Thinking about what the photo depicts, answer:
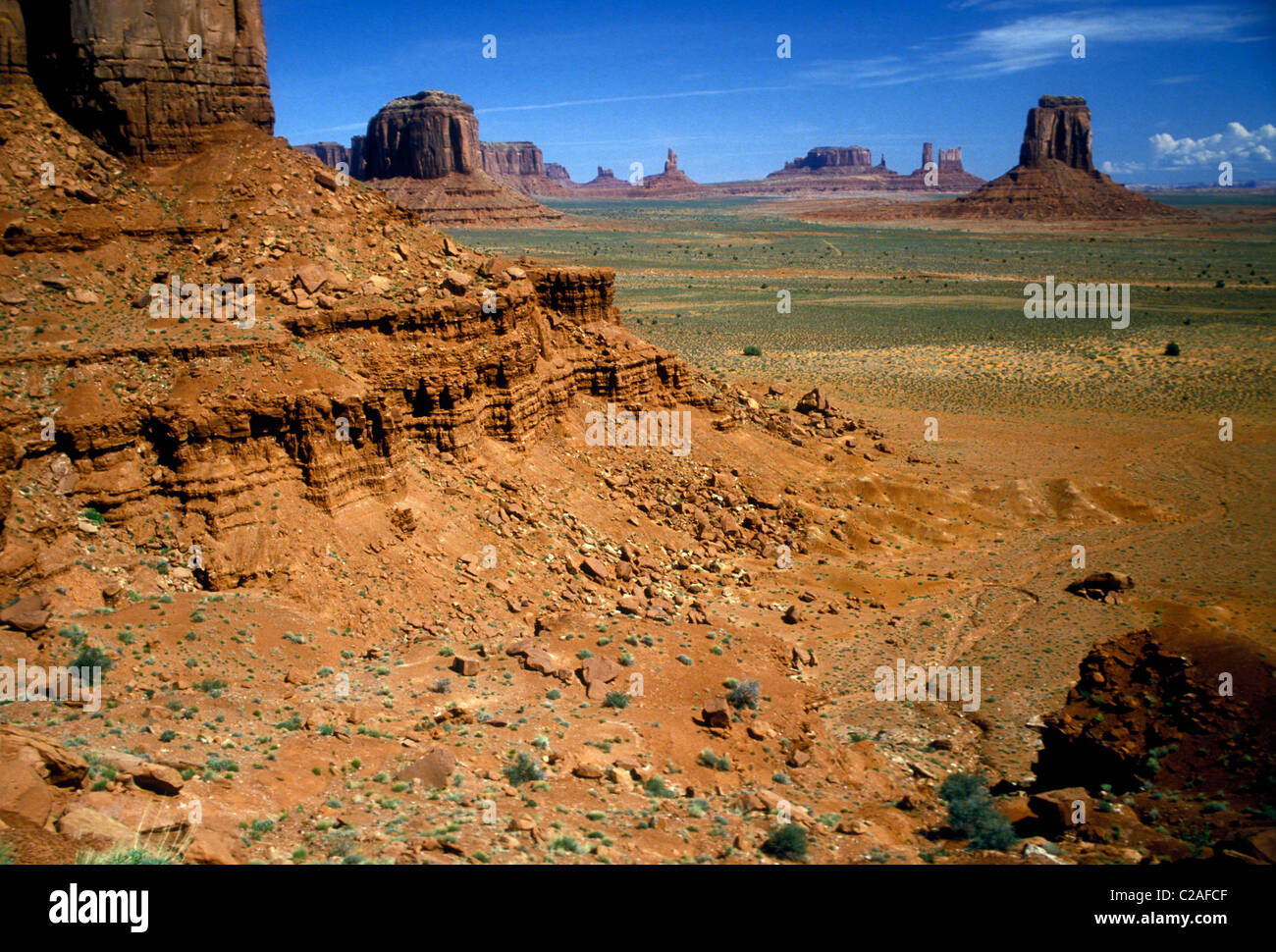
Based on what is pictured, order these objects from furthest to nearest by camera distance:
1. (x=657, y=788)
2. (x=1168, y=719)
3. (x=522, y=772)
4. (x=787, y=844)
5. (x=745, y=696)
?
(x=745, y=696), (x=1168, y=719), (x=657, y=788), (x=522, y=772), (x=787, y=844)

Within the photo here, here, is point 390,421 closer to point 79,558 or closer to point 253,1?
point 79,558

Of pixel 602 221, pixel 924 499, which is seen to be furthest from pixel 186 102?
pixel 602 221

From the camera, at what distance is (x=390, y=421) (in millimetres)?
18125

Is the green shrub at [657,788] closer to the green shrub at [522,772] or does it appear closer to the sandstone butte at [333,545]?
the sandstone butte at [333,545]

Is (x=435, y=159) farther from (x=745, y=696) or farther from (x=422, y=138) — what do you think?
(x=745, y=696)

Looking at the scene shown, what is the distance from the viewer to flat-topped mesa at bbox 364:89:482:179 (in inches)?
6053

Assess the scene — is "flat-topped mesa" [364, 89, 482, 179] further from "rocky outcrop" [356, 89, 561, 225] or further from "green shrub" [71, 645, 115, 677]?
"green shrub" [71, 645, 115, 677]

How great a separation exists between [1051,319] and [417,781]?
70487mm

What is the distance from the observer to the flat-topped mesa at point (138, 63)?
18.8m

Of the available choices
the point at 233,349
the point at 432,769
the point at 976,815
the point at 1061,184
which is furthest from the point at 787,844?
the point at 1061,184

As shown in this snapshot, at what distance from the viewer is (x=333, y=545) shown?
16578mm

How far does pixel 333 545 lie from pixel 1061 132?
188 metres

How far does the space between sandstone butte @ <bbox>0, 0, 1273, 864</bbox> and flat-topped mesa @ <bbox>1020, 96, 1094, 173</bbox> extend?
17486 cm

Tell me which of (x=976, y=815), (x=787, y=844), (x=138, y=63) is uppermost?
(x=138, y=63)
